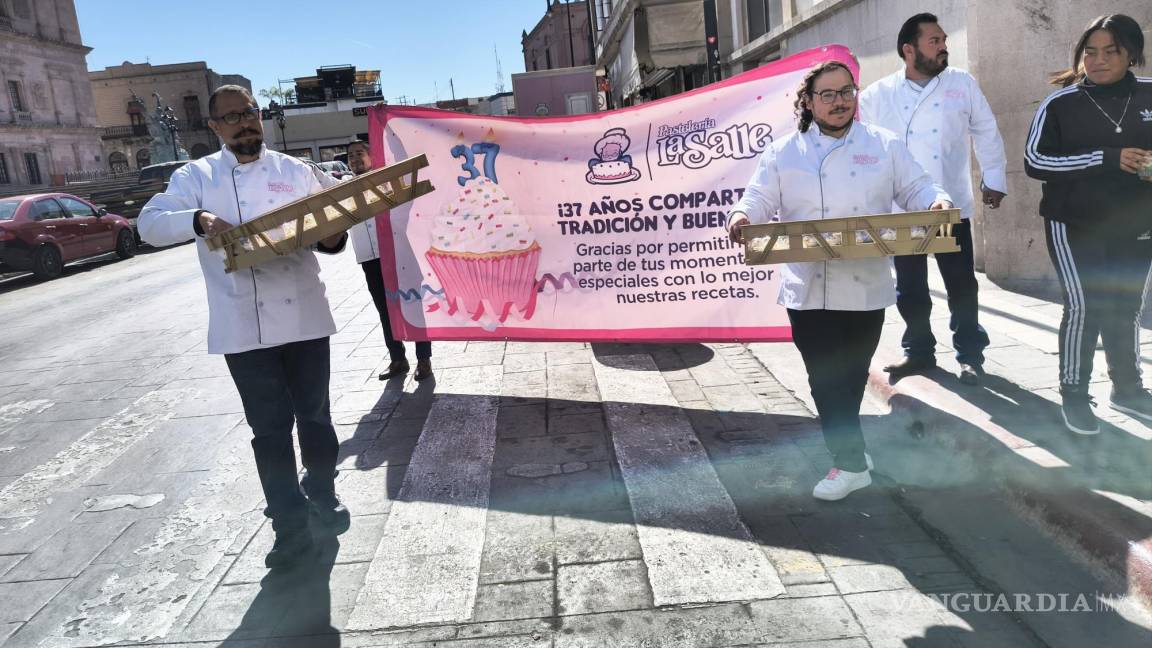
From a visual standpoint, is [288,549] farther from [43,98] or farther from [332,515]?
[43,98]

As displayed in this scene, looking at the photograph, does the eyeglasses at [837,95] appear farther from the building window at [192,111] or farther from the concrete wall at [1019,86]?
the building window at [192,111]

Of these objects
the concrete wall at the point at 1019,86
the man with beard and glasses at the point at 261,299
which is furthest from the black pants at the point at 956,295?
the man with beard and glasses at the point at 261,299

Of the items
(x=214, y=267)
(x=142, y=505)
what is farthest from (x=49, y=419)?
(x=214, y=267)

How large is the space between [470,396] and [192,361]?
350 centimetres

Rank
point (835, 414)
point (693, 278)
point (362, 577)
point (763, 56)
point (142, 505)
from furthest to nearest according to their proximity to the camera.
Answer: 1. point (763, 56)
2. point (693, 278)
3. point (142, 505)
4. point (835, 414)
5. point (362, 577)

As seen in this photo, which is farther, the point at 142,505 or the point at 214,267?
the point at 142,505

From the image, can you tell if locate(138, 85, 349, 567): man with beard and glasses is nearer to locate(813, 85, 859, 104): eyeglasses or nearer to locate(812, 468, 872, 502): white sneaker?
locate(813, 85, 859, 104): eyeglasses

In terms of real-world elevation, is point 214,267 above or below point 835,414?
above

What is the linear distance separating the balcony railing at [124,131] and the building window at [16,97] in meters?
25.7

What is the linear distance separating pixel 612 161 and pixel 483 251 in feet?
3.70

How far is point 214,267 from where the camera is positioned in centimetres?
370

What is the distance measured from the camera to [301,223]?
3459mm

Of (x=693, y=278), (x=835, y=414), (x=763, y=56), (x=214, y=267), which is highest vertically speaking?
(x=763, y=56)

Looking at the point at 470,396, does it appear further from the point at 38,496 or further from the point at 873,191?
the point at 873,191
